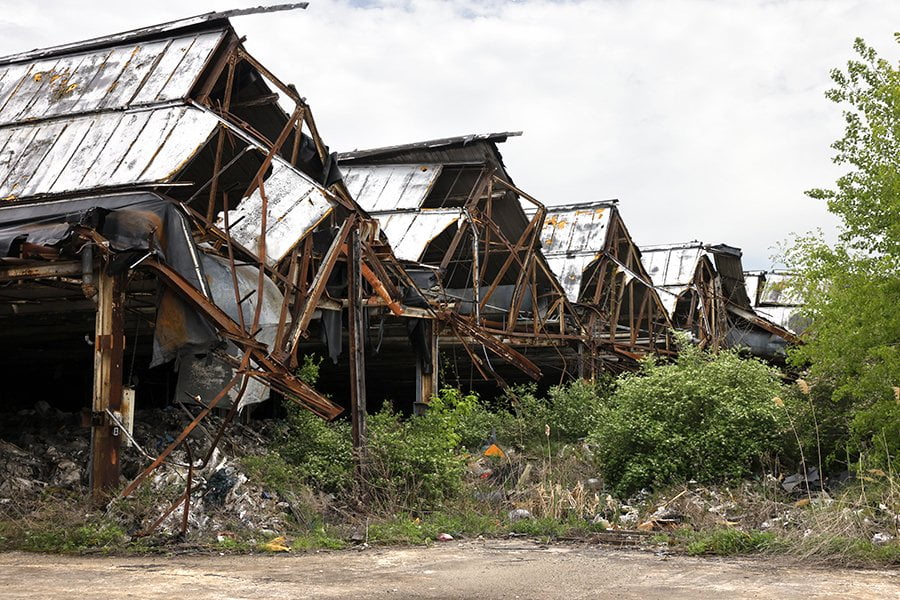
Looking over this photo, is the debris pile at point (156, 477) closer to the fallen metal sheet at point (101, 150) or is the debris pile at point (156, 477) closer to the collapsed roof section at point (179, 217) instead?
the collapsed roof section at point (179, 217)

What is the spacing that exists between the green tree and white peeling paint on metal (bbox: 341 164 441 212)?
8.87 meters

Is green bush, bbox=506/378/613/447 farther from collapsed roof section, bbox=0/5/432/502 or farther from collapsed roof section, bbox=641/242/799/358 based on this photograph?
collapsed roof section, bbox=641/242/799/358

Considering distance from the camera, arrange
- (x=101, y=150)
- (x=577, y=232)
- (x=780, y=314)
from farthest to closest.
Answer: (x=780, y=314) < (x=577, y=232) < (x=101, y=150)

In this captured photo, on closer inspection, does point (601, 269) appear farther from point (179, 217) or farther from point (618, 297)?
point (179, 217)

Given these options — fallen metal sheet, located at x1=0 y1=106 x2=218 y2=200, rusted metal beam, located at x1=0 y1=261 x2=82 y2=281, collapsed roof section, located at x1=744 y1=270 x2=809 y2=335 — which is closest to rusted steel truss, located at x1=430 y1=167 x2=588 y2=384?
fallen metal sheet, located at x1=0 y1=106 x2=218 y2=200

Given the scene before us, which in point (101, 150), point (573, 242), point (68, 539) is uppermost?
point (573, 242)

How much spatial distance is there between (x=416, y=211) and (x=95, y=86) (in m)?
7.14

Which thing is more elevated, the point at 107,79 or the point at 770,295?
the point at 107,79

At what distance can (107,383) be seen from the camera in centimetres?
1011

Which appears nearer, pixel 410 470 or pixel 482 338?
pixel 410 470

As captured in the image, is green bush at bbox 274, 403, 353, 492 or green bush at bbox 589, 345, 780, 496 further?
green bush at bbox 589, 345, 780, 496

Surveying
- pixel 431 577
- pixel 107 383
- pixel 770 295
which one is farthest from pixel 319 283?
pixel 770 295

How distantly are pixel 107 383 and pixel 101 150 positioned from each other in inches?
149

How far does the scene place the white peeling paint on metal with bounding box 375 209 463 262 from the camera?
18.2 metres
